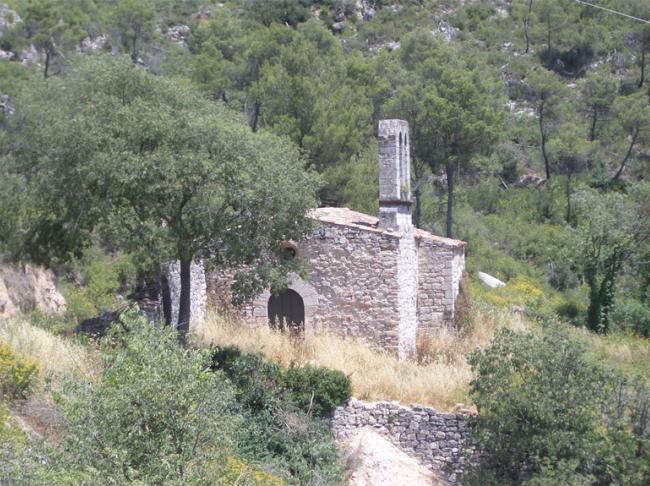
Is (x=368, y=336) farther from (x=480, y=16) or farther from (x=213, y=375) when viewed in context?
(x=480, y=16)

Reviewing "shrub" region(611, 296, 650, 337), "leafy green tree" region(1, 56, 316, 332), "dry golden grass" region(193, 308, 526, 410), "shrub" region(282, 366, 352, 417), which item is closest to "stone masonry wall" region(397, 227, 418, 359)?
"dry golden grass" region(193, 308, 526, 410)

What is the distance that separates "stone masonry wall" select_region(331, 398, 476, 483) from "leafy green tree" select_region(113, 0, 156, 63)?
35.5 m

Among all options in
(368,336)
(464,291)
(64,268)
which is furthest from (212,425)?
(64,268)

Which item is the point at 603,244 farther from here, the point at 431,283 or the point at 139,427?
the point at 139,427

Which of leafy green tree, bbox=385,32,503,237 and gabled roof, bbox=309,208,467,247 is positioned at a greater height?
leafy green tree, bbox=385,32,503,237

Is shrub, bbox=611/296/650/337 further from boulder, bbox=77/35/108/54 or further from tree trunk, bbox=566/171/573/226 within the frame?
boulder, bbox=77/35/108/54

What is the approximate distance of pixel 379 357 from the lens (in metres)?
17.3

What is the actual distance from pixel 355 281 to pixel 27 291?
800cm

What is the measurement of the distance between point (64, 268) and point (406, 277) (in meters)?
9.74

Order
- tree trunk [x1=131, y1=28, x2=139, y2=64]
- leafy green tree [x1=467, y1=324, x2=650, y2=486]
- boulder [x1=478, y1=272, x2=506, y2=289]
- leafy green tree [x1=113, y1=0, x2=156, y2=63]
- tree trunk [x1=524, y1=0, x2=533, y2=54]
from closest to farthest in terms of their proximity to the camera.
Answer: leafy green tree [x1=467, y1=324, x2=650, y2=486] < boulder [x1=478, y1=272, x2=506, y2=289] < tree trunk [x1=131, y1=28, x2=139, y2=64] < leafy green tree [x1=113, y1=0, x2=156, y2=63] < tree trunk [x1=524, y1=0, x2=533, y2=54]

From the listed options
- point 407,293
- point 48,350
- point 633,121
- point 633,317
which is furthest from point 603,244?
point 48,350

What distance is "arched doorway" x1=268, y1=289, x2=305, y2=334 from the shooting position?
18.6 m

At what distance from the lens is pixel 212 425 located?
8.98m

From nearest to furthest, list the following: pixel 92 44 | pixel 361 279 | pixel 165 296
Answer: pixel 165 296, pixel 361 279, pixel 92 44
